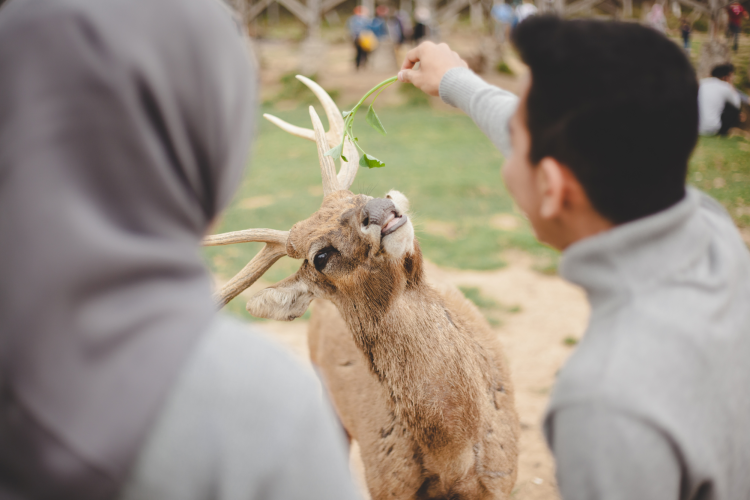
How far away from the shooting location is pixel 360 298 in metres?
2.75

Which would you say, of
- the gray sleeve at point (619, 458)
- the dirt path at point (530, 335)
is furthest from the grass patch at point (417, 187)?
the gray sleeve at point (619, 458)

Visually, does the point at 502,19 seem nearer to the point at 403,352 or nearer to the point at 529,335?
the point at 529,335

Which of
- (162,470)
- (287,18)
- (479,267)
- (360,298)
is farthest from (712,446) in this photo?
(287,18)

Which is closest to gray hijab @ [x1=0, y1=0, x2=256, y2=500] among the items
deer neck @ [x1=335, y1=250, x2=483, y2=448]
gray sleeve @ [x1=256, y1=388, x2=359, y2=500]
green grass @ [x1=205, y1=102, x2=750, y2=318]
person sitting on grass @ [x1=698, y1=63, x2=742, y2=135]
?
gray sleeve @ [x1=256, y1=388, x2=359, y2=500]

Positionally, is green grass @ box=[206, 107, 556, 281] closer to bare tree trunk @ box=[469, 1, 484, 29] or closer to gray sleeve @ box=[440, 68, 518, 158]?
gray sleeve @ box=[440, 68, 518, 158]

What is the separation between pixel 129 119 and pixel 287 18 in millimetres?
33412

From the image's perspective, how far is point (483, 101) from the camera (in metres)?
1.84

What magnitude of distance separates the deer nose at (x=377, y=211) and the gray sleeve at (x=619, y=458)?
1592 millimetres

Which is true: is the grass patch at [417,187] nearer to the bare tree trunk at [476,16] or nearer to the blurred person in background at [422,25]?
the blurred person in background at [422,25]

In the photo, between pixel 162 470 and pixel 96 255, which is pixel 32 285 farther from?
pixel 162 470

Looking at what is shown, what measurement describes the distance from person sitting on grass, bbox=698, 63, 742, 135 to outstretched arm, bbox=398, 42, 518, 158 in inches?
392

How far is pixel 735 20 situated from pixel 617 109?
580 inches

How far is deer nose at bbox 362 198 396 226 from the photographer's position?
8.40 ft

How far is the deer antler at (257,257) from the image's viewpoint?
304 centimetres
